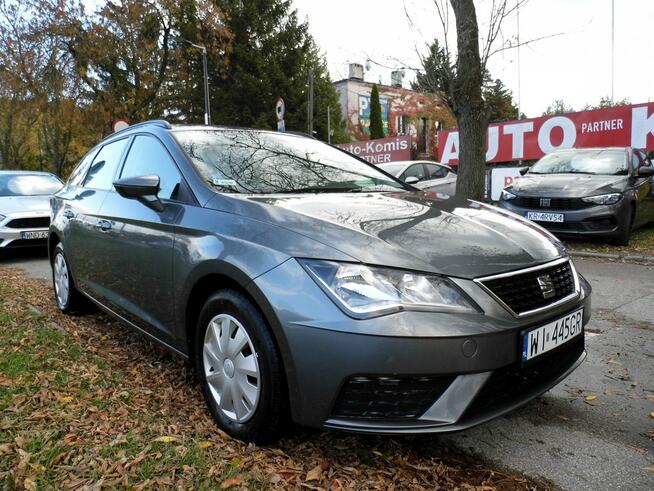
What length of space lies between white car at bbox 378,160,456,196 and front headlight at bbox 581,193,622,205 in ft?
11.8

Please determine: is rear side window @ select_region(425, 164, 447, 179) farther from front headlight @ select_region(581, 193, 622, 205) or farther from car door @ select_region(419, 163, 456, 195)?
front headlight @ select_region(581, 193, 622, 205)

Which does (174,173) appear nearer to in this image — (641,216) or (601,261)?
(601,261)

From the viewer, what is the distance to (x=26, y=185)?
30.1 ft

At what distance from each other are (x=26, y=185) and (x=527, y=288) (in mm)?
9347

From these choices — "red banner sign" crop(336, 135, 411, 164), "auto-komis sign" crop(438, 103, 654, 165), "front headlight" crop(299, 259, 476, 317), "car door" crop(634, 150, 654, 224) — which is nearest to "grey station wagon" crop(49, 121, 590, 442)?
"front headlight" crop(299, 259, 476, 317)

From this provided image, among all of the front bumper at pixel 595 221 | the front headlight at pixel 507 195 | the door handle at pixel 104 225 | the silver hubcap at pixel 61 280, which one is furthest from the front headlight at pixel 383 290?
the front headlight at pixel 507 195

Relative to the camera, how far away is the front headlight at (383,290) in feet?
6.19

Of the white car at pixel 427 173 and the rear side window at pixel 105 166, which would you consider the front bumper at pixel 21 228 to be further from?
the white car at pixel 427 173

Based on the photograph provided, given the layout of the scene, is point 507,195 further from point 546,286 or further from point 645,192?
point 546,286

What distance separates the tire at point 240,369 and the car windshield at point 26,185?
7.81 meters

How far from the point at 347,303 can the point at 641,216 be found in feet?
25.9

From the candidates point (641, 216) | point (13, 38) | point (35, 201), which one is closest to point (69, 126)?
point (13, 38)

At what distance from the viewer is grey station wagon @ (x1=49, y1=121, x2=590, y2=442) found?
1.89m

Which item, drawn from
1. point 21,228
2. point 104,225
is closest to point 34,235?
point 21,228
